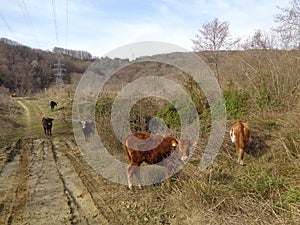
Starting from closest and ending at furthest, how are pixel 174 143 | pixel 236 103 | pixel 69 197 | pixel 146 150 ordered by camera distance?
pixel 69 197 < pixel 174 143 < pixel 146 150 < pixel 236 103

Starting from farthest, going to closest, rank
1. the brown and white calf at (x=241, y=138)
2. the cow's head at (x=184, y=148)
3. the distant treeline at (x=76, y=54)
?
the distant treeline at (x=76, y=54) < the brown and white calf at (x=241, y=138) < the cow's head at (x=184, y=148)

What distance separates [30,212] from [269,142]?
5.71 meters

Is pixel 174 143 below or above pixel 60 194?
above

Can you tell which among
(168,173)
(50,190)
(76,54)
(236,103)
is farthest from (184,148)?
(76,54)

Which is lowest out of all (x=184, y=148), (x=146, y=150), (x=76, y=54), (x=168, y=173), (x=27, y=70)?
(x=168, y=173)

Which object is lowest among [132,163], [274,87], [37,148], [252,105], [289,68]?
[37,148]

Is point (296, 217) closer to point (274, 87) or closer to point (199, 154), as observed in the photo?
point (199, 154)

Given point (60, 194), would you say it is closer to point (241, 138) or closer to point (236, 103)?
point (241, 138)

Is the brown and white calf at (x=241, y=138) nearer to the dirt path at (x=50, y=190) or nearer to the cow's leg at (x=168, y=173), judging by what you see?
the cow's leg at (x=168, y=173)

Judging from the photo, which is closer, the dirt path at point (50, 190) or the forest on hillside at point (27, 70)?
the dirt path at point (50, 190)

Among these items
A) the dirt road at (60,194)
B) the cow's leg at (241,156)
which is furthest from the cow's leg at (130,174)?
the cow's leg at (241,156)

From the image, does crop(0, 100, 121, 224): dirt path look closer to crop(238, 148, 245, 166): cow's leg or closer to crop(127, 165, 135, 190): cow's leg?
crop(127, 165, 135, 190): cow's leg

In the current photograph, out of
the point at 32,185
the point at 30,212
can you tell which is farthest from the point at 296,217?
the point at 32,185

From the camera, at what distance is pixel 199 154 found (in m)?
6.77
